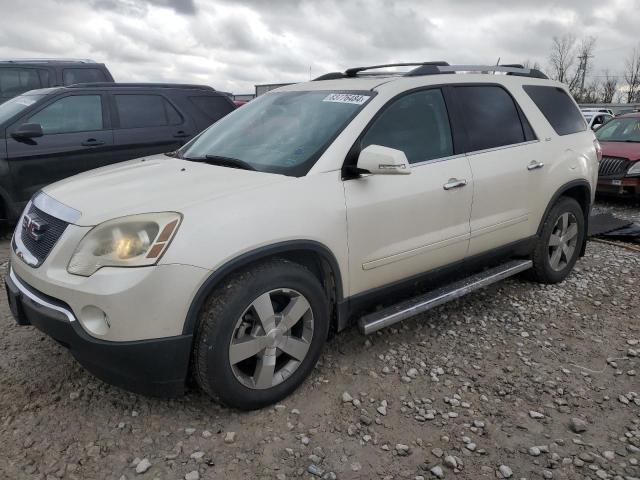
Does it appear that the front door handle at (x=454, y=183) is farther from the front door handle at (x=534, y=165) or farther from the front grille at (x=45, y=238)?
the front grille at (x=45, y=238)

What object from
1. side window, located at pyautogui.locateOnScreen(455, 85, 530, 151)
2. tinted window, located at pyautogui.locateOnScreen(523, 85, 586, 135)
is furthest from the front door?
tinted window, located at pyautogui.locateOnScreen(523, 85, 586, 135)

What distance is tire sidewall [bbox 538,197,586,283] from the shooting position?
438 centimetres

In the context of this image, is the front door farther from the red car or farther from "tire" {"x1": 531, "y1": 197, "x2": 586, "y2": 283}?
the red car

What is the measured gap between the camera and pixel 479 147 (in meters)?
3.73

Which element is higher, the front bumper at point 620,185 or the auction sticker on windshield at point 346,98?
the auction sticker on windshield at point 346,98

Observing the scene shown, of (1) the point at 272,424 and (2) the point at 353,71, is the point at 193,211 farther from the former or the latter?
(2) the point at 353,71

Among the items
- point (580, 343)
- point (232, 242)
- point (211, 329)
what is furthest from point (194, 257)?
point (580, 343)

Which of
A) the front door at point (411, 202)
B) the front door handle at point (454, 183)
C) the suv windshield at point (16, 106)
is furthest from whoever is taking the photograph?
the suv windshield at point (16, 106)

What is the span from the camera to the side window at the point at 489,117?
12.3 ft

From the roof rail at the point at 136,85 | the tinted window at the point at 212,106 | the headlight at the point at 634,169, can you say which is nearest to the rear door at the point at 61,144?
the roof rail at the point at 136,85

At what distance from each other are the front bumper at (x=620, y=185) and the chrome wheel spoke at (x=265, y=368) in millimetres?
7272

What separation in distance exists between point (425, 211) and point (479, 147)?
2.57 feet

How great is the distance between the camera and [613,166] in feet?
27.0

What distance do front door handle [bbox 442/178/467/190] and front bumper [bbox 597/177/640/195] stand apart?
576 cm
